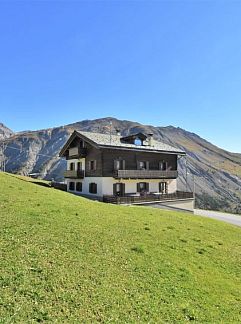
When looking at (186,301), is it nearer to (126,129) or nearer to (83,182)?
(83,182)

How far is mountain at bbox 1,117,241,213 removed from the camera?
80.6m

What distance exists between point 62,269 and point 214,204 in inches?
2848

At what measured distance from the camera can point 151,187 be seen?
130 feet

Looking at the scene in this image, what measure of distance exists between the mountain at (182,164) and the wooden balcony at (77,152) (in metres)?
21.0

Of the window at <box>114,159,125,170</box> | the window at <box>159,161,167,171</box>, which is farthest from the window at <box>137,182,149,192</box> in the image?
the window at <box>159,161,167,171</box>

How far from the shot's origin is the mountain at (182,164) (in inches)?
3173

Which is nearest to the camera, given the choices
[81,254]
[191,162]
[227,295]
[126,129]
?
[227,295]

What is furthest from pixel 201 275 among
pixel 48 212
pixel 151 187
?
pixel 151 187

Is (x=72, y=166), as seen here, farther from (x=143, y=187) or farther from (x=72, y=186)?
(x=143, y=187)

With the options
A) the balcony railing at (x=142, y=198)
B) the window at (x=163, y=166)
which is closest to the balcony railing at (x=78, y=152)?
the balcony railing at (x=142, y=198)

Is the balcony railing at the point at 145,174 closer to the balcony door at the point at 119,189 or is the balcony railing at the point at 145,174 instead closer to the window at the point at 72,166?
the balcony door at the point at 119,189

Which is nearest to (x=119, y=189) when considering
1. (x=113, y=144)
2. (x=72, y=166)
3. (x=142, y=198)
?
(x=142, y=198)

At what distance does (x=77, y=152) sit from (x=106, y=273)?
3224 centimetres

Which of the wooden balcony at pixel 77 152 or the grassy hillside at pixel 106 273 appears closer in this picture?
the grassy hillside at pixel 106 273
